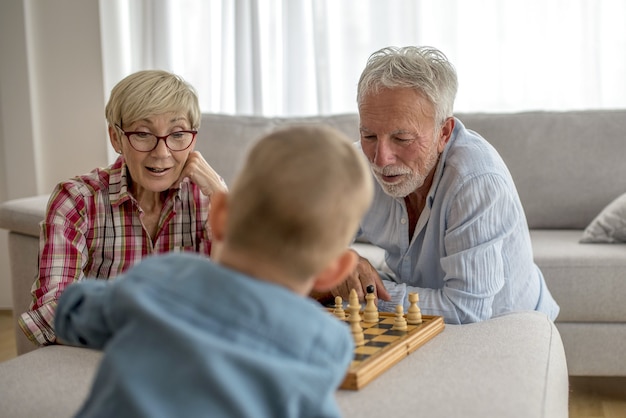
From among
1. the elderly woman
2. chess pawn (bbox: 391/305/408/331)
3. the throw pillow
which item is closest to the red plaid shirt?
the elderly woman

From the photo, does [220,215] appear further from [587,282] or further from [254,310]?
[587,282]

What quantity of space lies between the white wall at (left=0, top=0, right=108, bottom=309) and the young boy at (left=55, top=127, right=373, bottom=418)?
369 centimetres

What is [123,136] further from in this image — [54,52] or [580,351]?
[54,52]

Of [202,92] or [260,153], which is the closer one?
[260,153]

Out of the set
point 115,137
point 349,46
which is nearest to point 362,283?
point 115,137

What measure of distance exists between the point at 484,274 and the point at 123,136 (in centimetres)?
94

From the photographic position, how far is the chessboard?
56.7 inches

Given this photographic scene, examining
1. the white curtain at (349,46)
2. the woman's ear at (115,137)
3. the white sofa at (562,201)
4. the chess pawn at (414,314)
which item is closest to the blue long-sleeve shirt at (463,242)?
the chess pawn at (414,314)

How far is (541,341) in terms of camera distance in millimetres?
1735

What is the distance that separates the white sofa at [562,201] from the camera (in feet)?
9.64

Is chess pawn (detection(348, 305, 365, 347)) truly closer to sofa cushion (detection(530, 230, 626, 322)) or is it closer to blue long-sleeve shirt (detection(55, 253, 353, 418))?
blue long-sleeve shirt (detection(55, 253, 353, 418))

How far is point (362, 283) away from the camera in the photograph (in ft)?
6.85

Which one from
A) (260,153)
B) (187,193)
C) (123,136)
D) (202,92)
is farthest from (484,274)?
(202,92)

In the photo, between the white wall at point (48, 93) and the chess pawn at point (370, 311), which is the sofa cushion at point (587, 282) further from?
the white wall at point (48, 93)
